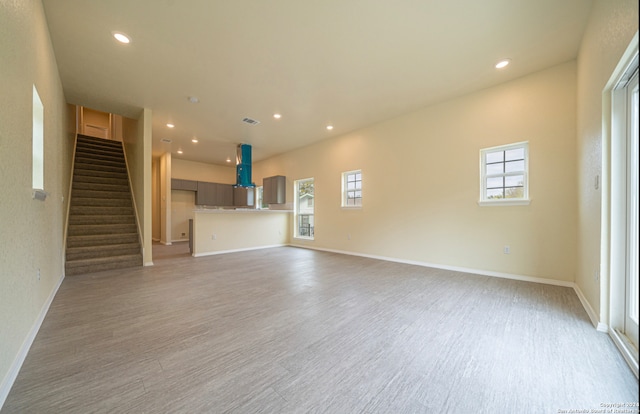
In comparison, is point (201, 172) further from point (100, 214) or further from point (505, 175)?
point (505, 175)

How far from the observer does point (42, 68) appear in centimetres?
235

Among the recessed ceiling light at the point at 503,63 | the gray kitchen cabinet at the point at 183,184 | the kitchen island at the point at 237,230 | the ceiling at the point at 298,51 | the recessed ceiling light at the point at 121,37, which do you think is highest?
the recessed ceiling light at the point at 503,63

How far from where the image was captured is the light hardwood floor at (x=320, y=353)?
1.27m

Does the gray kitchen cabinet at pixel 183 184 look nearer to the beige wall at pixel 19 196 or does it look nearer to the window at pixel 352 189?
the window at pixel 352 189

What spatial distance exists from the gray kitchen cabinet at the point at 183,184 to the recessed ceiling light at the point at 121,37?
19.7ft

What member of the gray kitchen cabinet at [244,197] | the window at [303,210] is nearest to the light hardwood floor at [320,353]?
the window at [303,210]

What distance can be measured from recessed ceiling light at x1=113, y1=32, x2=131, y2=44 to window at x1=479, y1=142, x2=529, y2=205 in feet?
16.6

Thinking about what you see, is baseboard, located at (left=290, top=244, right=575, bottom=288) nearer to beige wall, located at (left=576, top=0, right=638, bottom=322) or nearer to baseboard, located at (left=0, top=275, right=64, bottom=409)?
beige wall, located at (left=576, top=0, right=638, bottom=322)

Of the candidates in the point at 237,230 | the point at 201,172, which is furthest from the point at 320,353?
the point at 201,172

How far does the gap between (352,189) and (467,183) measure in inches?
101

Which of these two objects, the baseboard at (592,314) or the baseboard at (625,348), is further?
the baseboard at (592,314)

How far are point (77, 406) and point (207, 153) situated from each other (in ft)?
24.5

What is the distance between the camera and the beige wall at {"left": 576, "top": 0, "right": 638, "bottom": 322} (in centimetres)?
171

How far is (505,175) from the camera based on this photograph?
364 cm
